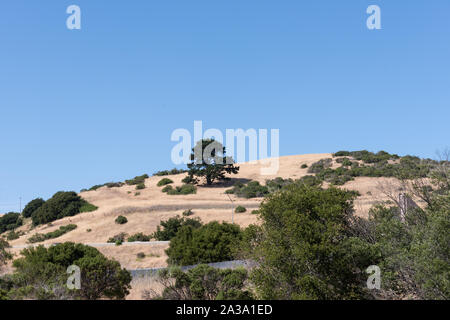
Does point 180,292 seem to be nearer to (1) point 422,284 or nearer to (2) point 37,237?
(1) point 422,284

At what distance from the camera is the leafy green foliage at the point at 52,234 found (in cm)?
5712

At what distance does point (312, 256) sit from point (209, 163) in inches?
2709

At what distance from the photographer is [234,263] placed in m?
28.1

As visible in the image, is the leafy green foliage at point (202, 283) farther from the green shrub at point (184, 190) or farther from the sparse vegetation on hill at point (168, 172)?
the sparse vegetation on hill at point (168, 172)

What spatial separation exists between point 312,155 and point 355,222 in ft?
286

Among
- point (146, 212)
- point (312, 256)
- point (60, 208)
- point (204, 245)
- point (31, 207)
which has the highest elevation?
point (312, 256)

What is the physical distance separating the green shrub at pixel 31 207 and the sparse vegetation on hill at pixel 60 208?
15.7ft

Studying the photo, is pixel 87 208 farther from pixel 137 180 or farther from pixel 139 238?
pixel 137 180

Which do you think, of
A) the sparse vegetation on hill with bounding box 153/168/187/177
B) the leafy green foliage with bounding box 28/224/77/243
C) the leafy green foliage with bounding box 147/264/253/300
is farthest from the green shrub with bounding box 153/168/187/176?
the leafy green foliage with bounding box 147/264/253/300

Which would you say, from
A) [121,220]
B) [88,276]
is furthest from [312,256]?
[121,220]

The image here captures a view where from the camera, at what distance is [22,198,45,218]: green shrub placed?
80312 mm

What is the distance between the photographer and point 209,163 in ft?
286

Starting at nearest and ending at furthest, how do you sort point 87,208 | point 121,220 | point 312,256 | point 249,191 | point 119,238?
point 312,256 → point 119,238 → point 121,220 → point 87,208 → point 249,191
